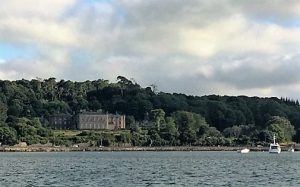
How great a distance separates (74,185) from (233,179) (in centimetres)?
1542

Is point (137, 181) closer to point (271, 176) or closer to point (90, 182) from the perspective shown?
point (90, 182)

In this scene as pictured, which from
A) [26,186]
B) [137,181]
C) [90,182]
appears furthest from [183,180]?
[26,186]

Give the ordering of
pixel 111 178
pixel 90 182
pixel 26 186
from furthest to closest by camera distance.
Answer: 1. pixel 111 178
2. pixel 90 182
3. pixel 26 186

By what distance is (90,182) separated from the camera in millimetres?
59562

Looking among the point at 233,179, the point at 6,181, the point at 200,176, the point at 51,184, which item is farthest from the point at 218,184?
the point at 6,181

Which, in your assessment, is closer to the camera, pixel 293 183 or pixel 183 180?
pixel 293 183

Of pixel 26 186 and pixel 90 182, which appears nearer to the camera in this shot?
pixel 26 186

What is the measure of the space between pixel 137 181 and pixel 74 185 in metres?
7.16

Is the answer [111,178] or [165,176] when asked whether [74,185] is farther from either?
[165,176]

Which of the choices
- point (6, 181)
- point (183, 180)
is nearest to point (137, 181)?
point (183, 180)

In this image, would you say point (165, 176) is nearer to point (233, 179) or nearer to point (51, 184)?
point (233, 179)

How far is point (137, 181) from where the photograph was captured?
2399 inches

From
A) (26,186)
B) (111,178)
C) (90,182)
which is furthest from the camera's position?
(111,178)

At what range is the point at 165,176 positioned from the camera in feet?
221
